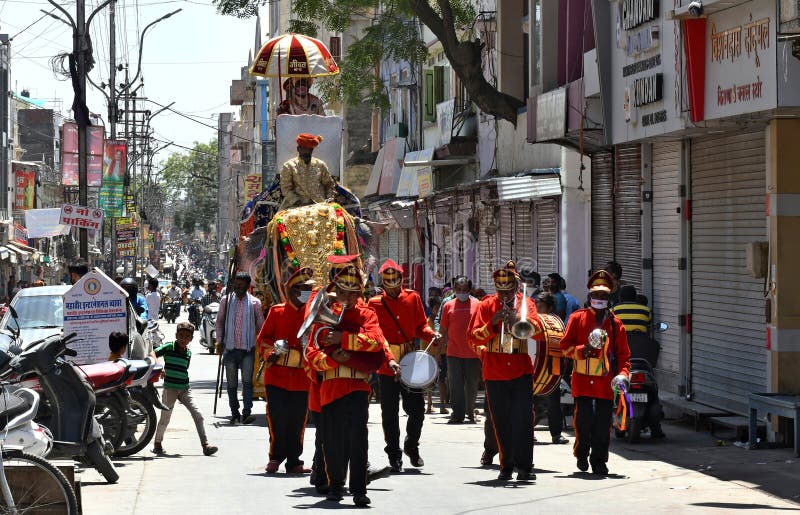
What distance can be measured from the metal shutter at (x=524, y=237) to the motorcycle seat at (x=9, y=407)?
693 inches

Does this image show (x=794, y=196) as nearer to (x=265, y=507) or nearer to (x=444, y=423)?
(x=444, y=423)

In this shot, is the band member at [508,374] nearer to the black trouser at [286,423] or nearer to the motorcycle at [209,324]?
the black trouser at [286,423]

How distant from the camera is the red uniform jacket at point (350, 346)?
11109 mm

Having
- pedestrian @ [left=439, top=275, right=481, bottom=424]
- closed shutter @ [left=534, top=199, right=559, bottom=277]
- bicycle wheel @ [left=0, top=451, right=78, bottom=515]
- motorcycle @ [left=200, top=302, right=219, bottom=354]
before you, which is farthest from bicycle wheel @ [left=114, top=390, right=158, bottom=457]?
motorcycle @ [left=200, top=302, right=219, bottom=354]

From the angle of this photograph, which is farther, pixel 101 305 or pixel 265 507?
pixel 101 305

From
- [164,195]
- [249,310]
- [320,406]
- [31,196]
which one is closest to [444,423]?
[249,310]

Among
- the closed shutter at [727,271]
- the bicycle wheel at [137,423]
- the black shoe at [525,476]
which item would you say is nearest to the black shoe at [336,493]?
the black shoe at [525,476]

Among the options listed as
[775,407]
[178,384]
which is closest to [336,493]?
[178,384]

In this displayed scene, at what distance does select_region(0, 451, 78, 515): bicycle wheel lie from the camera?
912 centimetres

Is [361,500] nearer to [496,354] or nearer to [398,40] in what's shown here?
[496,354]

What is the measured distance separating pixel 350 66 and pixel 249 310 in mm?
12004

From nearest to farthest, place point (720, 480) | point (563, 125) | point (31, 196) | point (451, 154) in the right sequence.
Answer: point (720, 480) < point (563, 125) < point (451, 154) < point (31, 196)

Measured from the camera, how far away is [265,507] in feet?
36.8

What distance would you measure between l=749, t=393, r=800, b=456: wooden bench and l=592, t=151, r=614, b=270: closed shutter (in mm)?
8346
